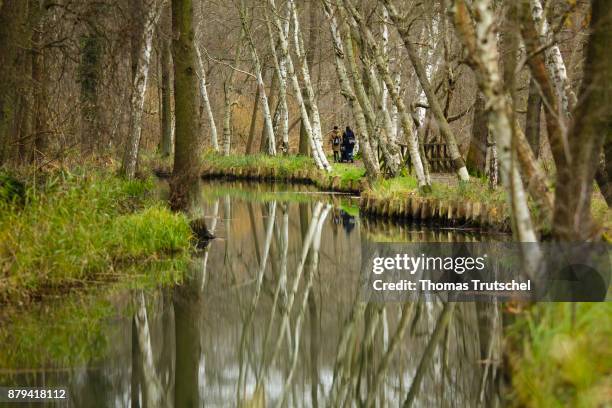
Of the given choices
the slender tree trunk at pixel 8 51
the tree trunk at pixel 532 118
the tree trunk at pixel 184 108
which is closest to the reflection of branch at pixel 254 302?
the tree trunk at pixel 184 108

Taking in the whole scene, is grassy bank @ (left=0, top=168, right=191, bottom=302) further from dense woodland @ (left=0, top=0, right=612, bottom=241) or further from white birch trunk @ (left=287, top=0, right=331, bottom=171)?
white birch trunk @ (left=287, top=0, right=331, bottom=171)

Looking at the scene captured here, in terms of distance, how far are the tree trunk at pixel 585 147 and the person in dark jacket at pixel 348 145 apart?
35.5 m

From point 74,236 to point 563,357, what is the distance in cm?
828

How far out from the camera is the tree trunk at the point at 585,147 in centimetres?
905

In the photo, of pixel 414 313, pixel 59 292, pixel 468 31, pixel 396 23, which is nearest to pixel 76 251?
pixel 59 292

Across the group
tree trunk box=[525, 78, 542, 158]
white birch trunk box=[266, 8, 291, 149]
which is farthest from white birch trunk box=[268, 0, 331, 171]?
tree trunk box=[525, 78, 542, 158]

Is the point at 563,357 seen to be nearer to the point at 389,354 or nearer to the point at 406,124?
the point at 389,354

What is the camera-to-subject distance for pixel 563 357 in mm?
6992

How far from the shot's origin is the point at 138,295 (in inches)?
512

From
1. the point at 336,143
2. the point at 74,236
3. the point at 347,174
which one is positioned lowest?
the point at 74,236

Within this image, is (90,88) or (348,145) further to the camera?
(348,145)

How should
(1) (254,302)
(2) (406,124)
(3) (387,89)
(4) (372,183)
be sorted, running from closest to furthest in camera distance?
(1) (254,302) < (2) (406,124) < (3) (387,89) < (4) (372,183)

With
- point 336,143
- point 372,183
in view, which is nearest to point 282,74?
point 336,143

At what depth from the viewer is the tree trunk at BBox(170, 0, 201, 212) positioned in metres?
18.6
